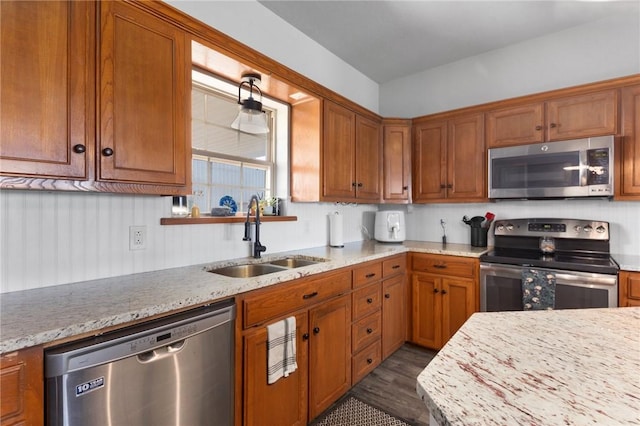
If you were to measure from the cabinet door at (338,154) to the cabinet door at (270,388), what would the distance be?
1.17 m

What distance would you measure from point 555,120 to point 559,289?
1.35 m

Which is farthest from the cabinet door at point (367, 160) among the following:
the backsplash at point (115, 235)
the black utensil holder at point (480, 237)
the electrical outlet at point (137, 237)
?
the electrical outlet at point (137, 237)

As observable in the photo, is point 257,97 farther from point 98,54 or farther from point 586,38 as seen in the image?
point 586,38

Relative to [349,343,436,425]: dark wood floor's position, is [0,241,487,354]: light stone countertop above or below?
above

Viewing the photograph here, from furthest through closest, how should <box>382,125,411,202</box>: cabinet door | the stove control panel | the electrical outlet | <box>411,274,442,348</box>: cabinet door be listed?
<box>382,125,411,202</box>: cabinet door < <box>411,274,442,348</box>: cabinet door < the stove control panel < the electrical outlet

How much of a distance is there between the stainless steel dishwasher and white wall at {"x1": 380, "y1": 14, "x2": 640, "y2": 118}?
312 centimetres

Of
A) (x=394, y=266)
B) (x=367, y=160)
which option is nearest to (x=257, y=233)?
(x=394, y=266)

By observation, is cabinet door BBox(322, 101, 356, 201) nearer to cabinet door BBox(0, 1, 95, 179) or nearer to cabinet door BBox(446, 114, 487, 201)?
cabinet door BBox(446, 114, 487, 201)

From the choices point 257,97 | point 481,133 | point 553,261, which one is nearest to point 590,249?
point 553,261

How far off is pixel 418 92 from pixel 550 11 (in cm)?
130

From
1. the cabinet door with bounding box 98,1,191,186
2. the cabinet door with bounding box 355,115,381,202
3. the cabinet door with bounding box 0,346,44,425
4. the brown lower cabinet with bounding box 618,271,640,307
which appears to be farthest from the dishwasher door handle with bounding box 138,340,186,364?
the brown lower cabinet with bounding box 618,271,640,307

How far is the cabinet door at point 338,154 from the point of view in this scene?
2514 millimetres

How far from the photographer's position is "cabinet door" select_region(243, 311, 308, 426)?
Answer: 1438 mm

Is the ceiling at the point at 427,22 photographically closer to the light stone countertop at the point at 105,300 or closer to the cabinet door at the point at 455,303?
the light stone countertop at the point at 105,300
